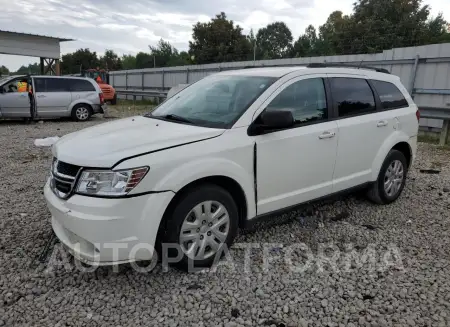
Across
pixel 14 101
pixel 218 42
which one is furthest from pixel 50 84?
pixel 218 42

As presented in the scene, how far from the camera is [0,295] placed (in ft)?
9.21

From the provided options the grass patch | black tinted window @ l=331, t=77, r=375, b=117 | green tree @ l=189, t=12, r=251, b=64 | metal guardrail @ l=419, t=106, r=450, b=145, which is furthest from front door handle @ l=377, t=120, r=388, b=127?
green tree @ l=189, t=12, r=251, b=64

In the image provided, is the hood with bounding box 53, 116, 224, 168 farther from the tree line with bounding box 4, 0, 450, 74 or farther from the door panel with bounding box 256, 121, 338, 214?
the tree line with bounding box 4, 0, 450, 74

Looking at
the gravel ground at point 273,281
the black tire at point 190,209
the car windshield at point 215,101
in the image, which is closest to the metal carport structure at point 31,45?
the gravel ground at point 273,281

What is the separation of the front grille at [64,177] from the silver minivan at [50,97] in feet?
34.2

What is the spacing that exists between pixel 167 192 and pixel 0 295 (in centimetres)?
151

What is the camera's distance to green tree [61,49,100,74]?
68.0 m

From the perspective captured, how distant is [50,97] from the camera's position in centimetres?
1241

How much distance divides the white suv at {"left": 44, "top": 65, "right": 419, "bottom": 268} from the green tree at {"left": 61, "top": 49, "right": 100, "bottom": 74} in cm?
7030

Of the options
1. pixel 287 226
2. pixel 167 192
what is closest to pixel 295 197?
pixel 287 226

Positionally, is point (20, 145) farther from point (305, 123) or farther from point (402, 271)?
point (402, 271)

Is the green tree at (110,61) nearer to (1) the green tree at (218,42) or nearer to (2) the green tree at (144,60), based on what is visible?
(2) the green tree at (144,60)

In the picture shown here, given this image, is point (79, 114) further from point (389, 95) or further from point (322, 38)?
point (322, 38)

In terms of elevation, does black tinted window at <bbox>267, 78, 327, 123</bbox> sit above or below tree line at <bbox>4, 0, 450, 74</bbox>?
below
